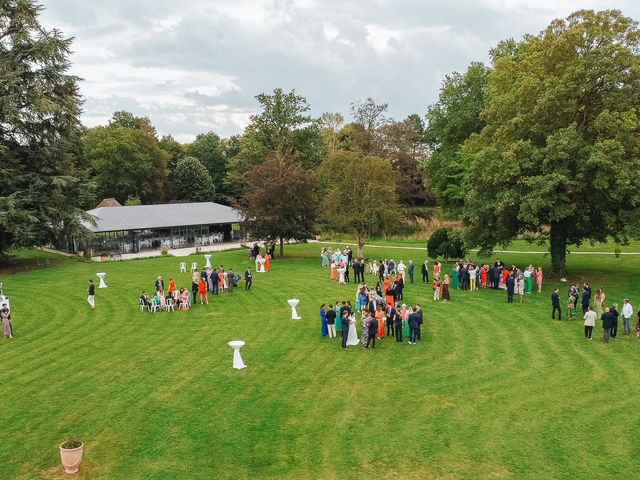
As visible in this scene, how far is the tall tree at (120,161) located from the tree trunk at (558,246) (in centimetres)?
5342

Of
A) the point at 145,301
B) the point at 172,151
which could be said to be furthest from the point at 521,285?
the point at 172,151

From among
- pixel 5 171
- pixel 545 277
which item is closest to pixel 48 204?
pixel 5 171

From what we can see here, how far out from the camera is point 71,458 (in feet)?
33.8

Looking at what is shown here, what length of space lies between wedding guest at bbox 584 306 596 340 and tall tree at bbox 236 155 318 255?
22.6 metres

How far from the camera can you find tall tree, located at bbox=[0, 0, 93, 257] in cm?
3491

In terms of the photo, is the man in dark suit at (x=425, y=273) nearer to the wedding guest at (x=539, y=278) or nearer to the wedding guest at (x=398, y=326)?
the wedding guest at (x=539, y=278)

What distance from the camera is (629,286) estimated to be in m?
27.2

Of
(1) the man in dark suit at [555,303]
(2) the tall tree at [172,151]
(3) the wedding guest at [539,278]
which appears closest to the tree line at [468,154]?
(3) the wedding guest at [539,278]

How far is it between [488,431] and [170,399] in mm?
7609

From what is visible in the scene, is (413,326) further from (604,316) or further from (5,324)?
(5,324)

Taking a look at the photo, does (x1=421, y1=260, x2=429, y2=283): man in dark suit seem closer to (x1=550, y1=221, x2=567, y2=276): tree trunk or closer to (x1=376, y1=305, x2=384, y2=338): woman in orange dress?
(x1=550, y1=221, x2=567, y2=276): tree trunk

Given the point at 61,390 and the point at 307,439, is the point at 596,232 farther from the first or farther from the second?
the point at 61,390

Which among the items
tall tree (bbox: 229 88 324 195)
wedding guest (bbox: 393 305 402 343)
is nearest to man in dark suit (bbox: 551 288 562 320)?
wedding guest (bbox: 393 305 402 343)

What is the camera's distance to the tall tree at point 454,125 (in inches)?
1644
